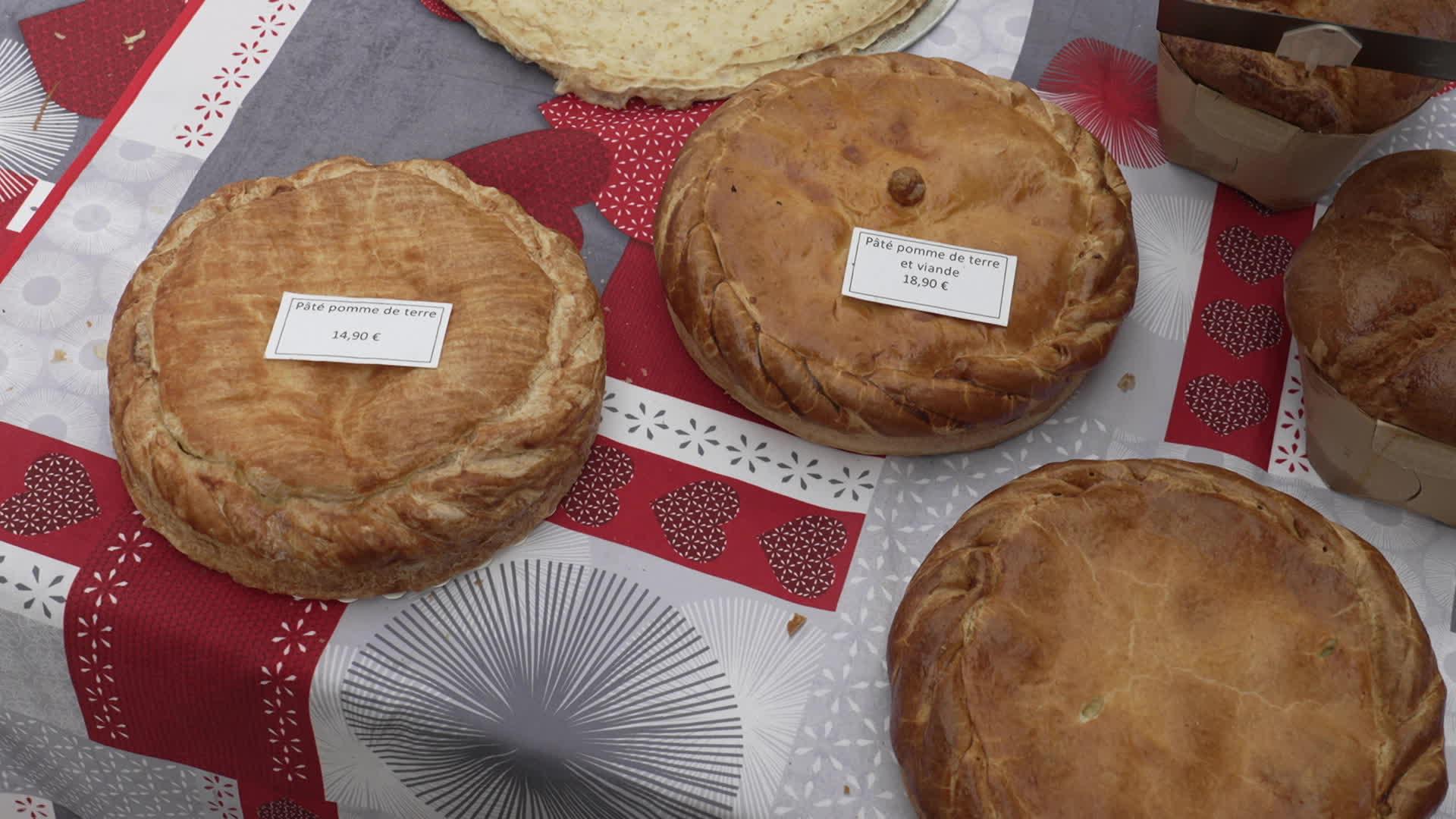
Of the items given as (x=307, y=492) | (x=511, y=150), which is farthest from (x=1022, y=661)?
(x=511, y=150)

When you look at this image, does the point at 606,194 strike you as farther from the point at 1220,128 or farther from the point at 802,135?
the point at 1220,128

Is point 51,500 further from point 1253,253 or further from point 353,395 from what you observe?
point 1253,253

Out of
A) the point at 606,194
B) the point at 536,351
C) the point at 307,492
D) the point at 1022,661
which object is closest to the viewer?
the point at 1022,661

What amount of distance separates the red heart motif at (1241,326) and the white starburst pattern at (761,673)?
3.22 feet

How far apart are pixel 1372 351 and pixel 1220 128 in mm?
561

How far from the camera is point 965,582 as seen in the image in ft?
5.39

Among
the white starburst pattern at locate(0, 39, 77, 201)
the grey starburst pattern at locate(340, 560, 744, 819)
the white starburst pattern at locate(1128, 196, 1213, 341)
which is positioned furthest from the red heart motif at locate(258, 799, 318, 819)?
the white starburst pattern at locate(1128, 196, 1213, 341)

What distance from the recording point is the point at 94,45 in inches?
95.9

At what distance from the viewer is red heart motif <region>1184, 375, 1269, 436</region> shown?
6.61 ft

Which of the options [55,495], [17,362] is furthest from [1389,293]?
[17,362]

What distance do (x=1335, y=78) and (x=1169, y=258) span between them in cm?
43

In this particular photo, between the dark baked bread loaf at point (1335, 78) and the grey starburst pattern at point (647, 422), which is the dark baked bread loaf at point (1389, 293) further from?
the grey starburst pattern at point (647, 422)

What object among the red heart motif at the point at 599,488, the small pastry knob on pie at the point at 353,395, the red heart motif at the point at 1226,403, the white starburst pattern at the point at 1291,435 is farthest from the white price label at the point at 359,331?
the white starburst pattern at the point at 1291,435

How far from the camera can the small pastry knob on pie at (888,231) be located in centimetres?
180
